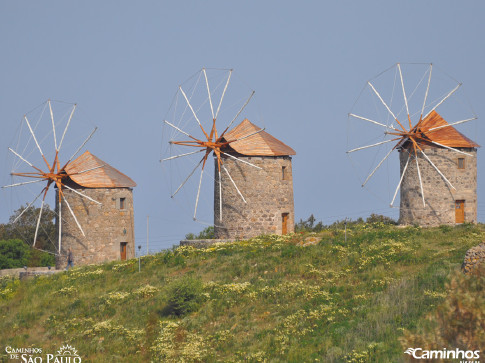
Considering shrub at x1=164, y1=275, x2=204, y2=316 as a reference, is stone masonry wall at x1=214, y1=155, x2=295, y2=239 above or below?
above

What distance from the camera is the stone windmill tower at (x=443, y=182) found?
3469 centimetres

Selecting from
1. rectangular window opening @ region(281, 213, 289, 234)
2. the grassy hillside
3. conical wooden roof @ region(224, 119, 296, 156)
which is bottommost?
the grassy hillside

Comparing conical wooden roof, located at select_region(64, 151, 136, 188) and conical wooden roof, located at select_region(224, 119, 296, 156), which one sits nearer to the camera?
conical wooden roof, located at select_region(224, 119, 296, 156)

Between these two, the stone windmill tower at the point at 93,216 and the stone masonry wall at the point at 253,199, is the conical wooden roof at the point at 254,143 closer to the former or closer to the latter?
the stone masonry wall at the point at 253,199

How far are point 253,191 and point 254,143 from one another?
99.8 inches

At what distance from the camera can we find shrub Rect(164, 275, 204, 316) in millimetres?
23156

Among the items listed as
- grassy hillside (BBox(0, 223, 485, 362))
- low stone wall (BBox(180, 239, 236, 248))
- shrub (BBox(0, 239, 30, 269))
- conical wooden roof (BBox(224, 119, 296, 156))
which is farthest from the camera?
shrub (BBox(0, 239, 30, 269))

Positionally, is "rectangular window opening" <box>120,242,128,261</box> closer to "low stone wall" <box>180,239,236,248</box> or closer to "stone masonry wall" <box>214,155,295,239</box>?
"low stone wall" <box>180,239,236,248</box>

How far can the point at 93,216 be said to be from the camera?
117 ft
